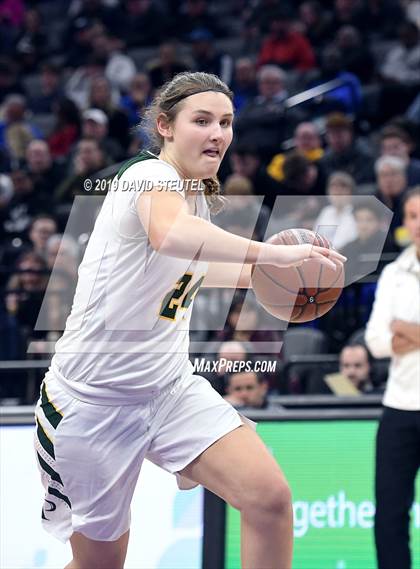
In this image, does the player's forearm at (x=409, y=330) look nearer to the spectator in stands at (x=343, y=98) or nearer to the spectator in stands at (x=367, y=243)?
the spectator in stands at (x=367, y=243)

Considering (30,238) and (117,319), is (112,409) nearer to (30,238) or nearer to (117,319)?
(117,319)

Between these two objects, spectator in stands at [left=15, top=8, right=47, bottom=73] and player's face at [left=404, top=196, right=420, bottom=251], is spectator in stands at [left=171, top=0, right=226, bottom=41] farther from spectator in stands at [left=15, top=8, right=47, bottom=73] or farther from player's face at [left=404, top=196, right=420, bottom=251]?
player's face at [left=404, top=196, right=420, bottom=251]

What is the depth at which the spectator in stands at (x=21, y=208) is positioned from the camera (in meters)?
9.63

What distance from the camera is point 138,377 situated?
345 centimetres

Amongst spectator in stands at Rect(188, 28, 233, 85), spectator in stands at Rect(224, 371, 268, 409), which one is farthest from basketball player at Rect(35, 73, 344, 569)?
spectator in stands at Rect(188, 28, 233, 85)

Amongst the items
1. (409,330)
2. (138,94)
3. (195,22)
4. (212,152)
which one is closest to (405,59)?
(138,94)

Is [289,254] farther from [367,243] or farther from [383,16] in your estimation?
[383,16]

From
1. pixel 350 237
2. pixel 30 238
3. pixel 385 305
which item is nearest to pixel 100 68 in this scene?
pixel 30 238

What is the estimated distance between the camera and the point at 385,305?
530cm

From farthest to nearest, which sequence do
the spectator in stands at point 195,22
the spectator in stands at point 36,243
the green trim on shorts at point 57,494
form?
the spectator in stands at point 195,22, the spectator in stands at point 36,243, the green trim on shorts at point 57,494

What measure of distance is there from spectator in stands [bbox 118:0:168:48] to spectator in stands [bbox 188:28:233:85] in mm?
1326

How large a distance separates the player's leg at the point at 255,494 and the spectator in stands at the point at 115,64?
366 inches

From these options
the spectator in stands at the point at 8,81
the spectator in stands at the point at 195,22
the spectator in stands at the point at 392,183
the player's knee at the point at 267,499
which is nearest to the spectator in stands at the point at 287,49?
the spectator in stands at the point at 195,22

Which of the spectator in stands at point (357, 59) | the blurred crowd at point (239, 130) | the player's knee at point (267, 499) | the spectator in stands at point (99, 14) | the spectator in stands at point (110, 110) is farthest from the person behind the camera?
the spectator in stands at point (99, 14)
